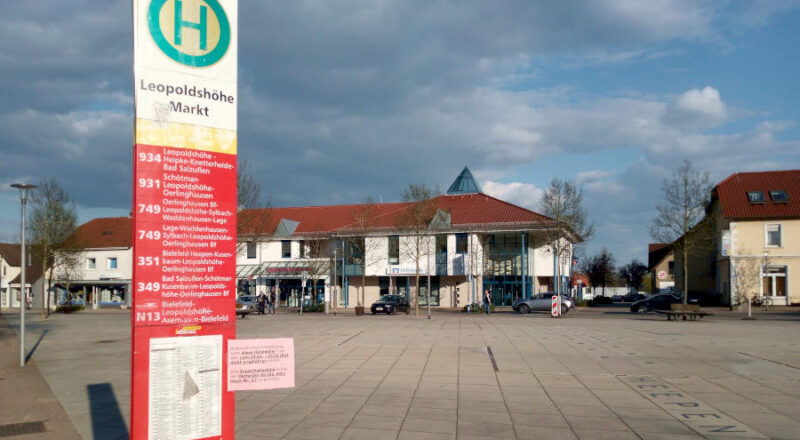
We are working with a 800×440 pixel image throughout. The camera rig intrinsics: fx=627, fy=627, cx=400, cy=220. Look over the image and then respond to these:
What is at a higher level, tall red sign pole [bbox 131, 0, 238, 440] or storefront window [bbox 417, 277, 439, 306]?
tall red sign pole [bbox 131, 0, 238, 440]

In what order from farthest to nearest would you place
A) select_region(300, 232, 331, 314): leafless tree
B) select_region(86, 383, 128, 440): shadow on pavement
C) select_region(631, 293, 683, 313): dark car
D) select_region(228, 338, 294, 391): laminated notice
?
1. select_region(300, 232, 331, 314): leafless tree
2. select_region(631, 293, 683, 313): dark car
3. select_region(86, 383, 128, 440): shadow on pavement
4. select_region(228, 338, 294, 391): laminated notice

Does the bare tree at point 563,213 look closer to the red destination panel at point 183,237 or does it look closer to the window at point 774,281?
the window at point 774,281

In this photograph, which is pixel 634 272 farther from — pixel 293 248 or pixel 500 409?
pixel 500 409

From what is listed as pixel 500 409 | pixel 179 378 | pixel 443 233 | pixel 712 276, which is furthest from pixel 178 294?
pixel 712 276

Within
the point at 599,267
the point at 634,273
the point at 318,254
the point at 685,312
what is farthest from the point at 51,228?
the point at 634,273

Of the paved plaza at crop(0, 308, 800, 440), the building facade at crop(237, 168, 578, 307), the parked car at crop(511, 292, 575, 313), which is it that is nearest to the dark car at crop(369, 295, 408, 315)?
the building facade at crop(237, 168, 578, 307)

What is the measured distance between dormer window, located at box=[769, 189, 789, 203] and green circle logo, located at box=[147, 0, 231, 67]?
5321cm

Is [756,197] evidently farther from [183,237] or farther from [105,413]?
[183,237]

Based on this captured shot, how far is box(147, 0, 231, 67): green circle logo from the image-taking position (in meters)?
5.39

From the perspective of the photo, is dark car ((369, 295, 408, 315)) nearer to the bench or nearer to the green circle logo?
the bench

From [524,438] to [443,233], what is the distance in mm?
44094

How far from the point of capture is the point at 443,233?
51375 millimetres

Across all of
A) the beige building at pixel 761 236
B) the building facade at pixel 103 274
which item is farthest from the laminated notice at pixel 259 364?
the building facade at pixel 103 274

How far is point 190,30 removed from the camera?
18.2ft
